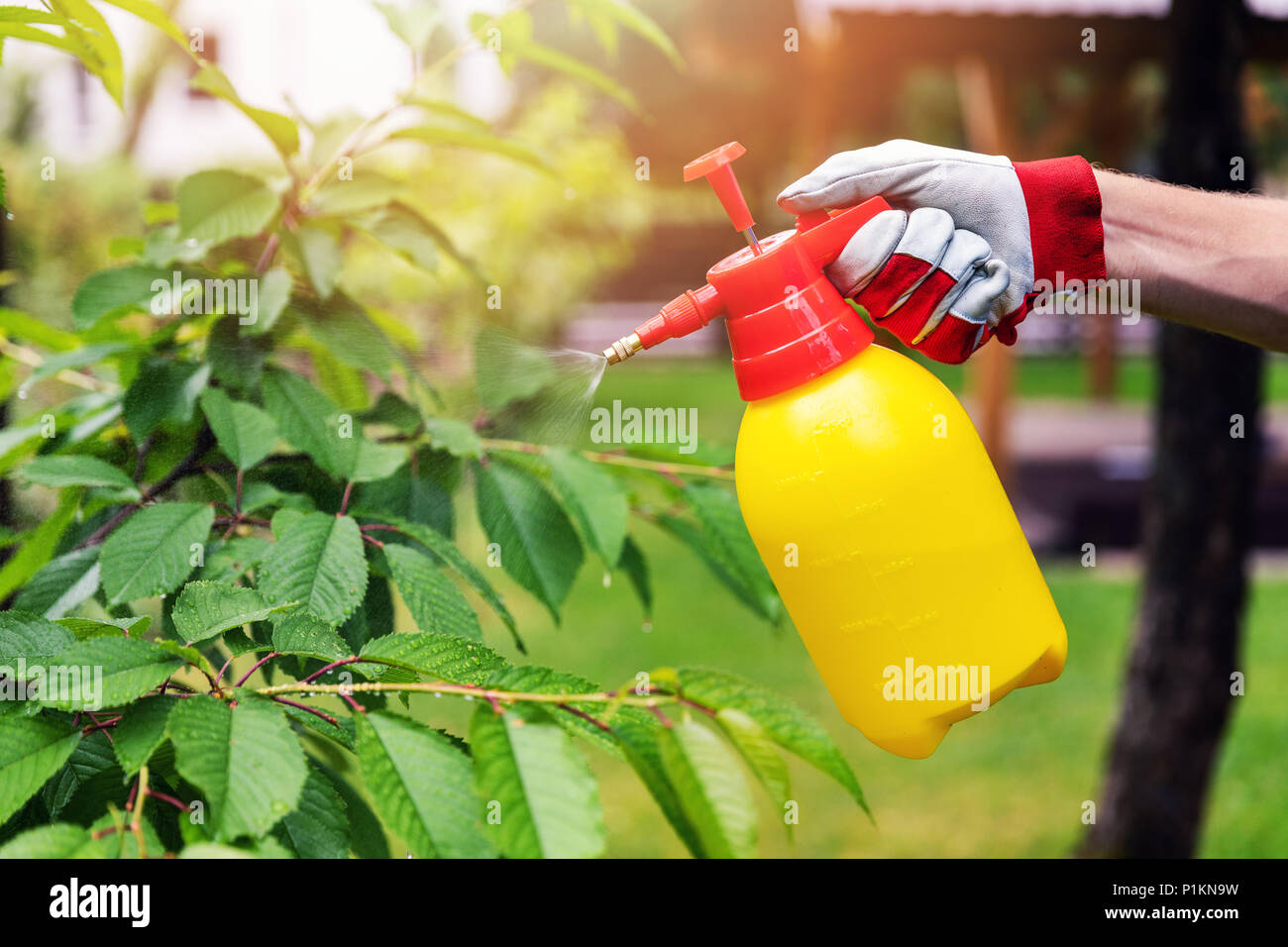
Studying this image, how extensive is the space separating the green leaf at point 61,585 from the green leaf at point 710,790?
70 cm

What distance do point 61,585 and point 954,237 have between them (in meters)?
1.04

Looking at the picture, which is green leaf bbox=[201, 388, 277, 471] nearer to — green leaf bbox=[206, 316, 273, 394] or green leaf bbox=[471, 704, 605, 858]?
green leaf bbox=[206, 316, 273, 394]

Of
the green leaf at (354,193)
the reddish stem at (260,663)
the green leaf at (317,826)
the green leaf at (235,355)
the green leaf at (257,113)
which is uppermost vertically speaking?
the green leaf at (257,113)

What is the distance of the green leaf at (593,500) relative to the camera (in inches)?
45.1

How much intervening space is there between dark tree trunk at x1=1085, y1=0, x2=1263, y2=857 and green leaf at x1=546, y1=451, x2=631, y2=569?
7.46ft

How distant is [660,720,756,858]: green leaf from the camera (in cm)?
67

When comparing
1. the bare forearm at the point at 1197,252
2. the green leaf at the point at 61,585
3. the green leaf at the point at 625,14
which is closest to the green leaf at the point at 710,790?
the green leaf at the point at 61,585

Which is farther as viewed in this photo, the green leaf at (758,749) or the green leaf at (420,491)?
the green leaf at (420,491)

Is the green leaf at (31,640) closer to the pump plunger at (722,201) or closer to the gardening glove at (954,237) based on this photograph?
the pump plunger at (722,201)

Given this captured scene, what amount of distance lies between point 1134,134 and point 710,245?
761cm

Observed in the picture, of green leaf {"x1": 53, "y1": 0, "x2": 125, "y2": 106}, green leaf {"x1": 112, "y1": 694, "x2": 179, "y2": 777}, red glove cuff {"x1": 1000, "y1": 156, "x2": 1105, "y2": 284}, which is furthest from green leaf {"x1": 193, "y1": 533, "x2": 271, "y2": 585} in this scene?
red glove cuff {"x1": 1000, "y1": 156, "x2": 1105, "y2": 284}

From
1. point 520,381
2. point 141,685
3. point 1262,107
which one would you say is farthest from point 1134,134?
point 141,685
